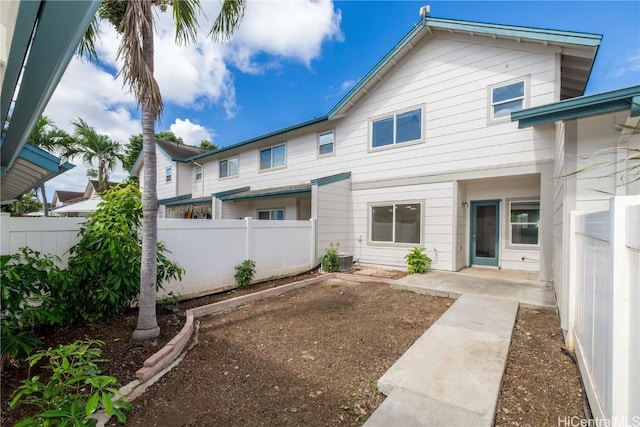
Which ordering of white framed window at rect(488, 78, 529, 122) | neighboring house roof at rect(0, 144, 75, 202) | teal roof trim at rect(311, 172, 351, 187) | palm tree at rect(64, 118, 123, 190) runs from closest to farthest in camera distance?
neighboring house roof at rect(0, 144, 75, 202) < white framed window at rect(488, 78, 529, 122) < teal roof trim at rect(311, 172, 351, 187) < palm tree at rect(64, 118, 123, 190)

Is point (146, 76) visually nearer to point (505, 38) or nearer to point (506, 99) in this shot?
→ point (506, 99)

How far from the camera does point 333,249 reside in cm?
959

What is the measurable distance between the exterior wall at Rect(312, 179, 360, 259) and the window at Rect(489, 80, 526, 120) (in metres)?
5.05

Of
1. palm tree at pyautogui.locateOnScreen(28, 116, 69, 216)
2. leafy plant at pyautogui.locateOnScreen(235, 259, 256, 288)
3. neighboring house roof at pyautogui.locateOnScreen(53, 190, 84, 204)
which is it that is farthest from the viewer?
neighboring house roof at pyautogui.locateOnScreen(53, 190, 84, 204)

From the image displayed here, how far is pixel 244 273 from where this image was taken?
23.0 feet

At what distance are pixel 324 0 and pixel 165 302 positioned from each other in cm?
947

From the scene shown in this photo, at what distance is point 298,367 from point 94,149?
65.6ft

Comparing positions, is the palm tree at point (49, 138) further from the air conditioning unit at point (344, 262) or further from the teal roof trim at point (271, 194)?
the air conditioning unit at point (344, 262)

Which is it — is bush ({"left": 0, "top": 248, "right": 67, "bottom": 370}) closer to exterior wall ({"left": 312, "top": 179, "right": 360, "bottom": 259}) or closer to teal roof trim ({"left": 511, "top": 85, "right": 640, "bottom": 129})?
exterior wall ({"left": 312, "top": 179, "right": 360, "bottom": 259})

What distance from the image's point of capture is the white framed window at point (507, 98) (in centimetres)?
723

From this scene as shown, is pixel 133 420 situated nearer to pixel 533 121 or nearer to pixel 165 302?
pixel 165 302

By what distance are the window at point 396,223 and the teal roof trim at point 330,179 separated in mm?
1552

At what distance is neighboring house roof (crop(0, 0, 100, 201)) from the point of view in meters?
1.55

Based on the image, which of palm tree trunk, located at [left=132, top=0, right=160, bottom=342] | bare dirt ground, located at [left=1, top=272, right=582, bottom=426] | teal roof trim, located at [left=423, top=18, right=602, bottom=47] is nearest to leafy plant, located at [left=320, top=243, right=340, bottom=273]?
bare dirt ground, located at [left=1, top=272, right=582, bottom=426]
